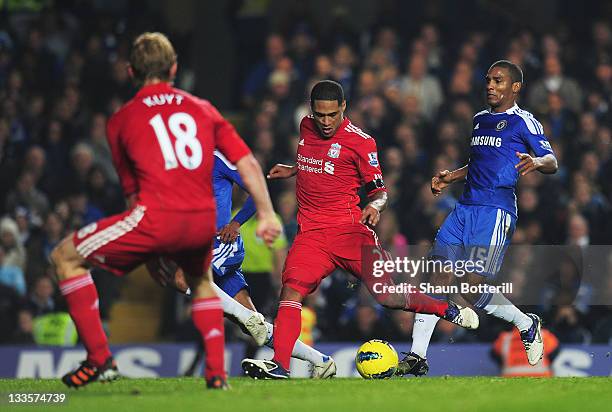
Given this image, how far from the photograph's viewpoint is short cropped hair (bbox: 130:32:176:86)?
306 inches

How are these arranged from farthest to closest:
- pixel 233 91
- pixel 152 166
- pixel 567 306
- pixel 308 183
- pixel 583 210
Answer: pixel 233 91, pixel 583 210, pixel 567 306, pixel 308 183, pixel 152 166

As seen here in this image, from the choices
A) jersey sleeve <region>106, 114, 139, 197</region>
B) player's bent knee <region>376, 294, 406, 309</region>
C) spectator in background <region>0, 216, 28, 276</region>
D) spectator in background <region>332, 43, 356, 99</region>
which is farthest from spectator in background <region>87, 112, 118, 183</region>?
jersey sleeve <region>106, 114, 139, 197</region>

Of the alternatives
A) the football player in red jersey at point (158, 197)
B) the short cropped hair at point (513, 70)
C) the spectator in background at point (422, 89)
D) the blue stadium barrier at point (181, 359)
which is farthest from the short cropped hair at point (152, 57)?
the spectator in background at point (422, 89)

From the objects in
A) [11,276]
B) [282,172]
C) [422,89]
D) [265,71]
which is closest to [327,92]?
[282,172]

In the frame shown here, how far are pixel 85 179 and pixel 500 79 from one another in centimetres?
777

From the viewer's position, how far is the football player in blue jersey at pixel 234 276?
10.2 m

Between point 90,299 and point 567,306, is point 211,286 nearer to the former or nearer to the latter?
point 90,299

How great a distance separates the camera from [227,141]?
778 cm

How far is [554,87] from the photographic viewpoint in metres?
16.8

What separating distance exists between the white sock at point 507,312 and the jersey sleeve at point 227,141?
3.41 meters

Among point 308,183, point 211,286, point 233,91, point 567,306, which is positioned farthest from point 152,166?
point 233,91

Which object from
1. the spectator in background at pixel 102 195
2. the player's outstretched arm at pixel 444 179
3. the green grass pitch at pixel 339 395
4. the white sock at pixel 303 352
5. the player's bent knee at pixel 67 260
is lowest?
the white sock at pixel 303 352

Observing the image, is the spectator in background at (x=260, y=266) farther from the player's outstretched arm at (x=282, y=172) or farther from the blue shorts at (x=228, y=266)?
the player's outstretched arm at (x=282, y=172)

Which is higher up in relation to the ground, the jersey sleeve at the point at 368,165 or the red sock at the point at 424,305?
the jersey sleeve at the point at 368,165
